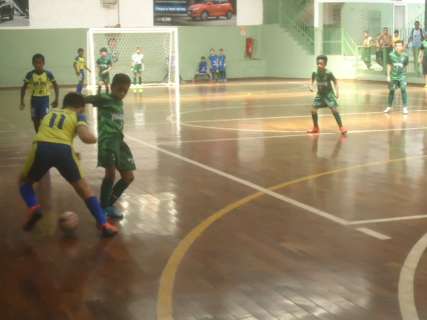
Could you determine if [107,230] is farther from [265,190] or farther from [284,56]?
[284,56]

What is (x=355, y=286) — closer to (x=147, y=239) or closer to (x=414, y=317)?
(x=414, y=317)

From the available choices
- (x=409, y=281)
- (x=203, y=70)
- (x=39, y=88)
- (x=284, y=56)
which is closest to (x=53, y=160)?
(x=409, y=281)

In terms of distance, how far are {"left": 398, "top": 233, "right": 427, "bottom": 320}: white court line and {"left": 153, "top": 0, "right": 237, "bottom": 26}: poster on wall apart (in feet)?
110

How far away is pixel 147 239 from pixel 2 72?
103ft

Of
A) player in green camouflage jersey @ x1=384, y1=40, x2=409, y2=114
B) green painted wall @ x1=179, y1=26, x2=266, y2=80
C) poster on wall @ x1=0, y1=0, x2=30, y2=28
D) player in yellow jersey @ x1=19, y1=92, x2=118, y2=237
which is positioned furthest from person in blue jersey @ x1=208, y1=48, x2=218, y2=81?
player in yellow jersey @ x1=19, y1=92, x2=118, y2=237

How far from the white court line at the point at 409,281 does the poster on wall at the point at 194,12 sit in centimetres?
3342

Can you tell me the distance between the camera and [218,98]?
1061 inches

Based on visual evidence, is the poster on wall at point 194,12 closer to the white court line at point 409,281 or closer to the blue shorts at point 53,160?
the blue shorts at point 53,160

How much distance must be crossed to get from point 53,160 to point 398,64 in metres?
14.0

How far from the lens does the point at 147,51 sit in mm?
38625

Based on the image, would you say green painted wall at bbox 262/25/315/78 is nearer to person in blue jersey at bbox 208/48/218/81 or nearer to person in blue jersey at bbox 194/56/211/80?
person in blue jersey at bbox 208/48/218/81

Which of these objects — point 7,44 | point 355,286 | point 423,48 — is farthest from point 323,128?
point 7,44

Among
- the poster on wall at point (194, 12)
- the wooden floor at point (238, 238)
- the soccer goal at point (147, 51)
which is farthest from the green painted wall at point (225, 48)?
the wooden floor at point (238, 238)

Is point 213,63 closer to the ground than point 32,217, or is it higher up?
higher up
